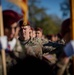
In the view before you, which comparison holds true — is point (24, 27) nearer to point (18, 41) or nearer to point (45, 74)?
point (18, 41)

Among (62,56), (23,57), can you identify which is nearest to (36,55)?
(23,57)

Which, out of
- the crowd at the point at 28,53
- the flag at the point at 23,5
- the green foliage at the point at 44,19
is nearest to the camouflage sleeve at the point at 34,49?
the crowd at the point at 28,53

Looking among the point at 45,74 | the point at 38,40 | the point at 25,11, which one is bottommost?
the point at 45,74

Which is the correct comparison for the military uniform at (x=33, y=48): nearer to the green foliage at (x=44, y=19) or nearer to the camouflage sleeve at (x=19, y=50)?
the camouflage sleeve at (x=19, y=50)

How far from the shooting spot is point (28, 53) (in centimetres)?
299

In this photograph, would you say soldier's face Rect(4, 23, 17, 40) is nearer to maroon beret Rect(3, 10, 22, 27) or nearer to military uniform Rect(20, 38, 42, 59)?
maroon beret Rect(3, 10, 22, 27)

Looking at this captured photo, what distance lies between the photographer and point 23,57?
9.65ft

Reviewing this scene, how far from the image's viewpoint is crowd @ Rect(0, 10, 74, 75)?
2764 mm

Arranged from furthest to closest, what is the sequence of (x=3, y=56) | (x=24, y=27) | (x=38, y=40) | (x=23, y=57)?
(x=38, y=40) → (x=24, y=27) → (x=23, y=57) → (x=3, y=56)

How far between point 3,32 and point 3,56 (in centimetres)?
19

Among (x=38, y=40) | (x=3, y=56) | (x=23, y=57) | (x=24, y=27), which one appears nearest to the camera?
(x=3, y=56)

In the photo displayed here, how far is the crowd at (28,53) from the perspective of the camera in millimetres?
2764

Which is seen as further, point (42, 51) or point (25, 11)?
point (42, 51)

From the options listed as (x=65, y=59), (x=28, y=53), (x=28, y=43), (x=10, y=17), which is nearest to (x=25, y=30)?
(x=28, y=43)
